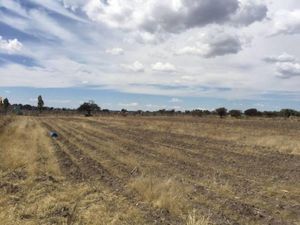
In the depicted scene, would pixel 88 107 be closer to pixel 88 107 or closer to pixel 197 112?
pixel 88 107

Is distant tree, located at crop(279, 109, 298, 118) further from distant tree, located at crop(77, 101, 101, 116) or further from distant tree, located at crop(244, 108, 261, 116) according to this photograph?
distant tree, located at crop(77, 101, 101, 116)

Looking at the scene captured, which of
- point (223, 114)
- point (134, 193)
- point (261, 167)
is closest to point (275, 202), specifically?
point (134, 193)

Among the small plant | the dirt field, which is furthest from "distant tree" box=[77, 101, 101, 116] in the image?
the dirt field

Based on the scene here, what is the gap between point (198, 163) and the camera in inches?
787

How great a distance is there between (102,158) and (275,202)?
10733mm

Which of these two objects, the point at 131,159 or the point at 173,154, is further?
the point at 173,154

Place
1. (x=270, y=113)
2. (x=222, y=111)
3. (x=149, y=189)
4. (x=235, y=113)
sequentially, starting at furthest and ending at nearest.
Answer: (x=270, y=113) → (x=222, y=111) → (x=235, y=113) → (x=149, y=189)

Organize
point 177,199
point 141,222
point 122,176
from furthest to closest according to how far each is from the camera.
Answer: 1. point 122,176
2. point 177,199
3. point 141,222

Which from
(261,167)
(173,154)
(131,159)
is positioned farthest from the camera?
(173,154)

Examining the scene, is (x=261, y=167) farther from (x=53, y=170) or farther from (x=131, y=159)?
(x=53, y=170)

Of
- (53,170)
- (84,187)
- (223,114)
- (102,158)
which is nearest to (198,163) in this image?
(102,158)

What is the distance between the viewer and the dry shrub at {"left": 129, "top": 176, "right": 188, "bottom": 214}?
Result: 11.1 metres

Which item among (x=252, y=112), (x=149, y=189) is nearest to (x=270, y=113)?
(x=252, y=112)

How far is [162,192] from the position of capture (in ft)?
40.1
